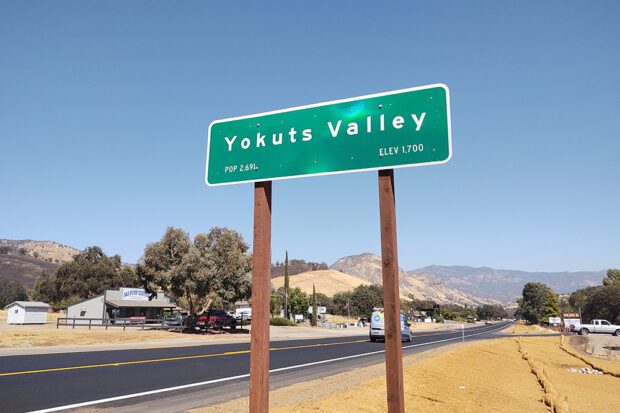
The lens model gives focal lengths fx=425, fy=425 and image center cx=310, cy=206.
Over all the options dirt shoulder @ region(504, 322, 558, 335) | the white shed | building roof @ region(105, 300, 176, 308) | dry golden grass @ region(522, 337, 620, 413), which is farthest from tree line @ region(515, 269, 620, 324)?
the white shed

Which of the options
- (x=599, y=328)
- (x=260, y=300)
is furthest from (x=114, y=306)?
(x=599, y=328)

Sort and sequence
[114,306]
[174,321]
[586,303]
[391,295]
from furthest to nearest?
[586,303] < [114,306] < [174,321] < [391,295]

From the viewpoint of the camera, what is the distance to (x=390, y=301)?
4047 millimetres

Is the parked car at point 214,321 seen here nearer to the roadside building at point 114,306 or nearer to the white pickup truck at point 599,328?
the roadside building at point 114,306

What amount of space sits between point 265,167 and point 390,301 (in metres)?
2.13

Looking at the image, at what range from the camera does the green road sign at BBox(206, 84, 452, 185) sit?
414 cm

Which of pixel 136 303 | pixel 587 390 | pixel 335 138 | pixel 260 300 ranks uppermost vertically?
pixel 335 138

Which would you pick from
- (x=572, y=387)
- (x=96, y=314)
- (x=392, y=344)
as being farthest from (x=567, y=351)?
(x=96, y=314)

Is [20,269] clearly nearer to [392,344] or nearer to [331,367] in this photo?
[331,367]

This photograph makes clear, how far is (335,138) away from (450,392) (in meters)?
9.47

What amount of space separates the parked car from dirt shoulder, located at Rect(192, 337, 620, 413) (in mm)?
26207

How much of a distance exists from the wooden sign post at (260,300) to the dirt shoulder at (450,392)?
406 cm

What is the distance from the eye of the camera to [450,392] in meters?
11.4

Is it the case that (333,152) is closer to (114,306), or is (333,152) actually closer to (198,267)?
(198,267)
